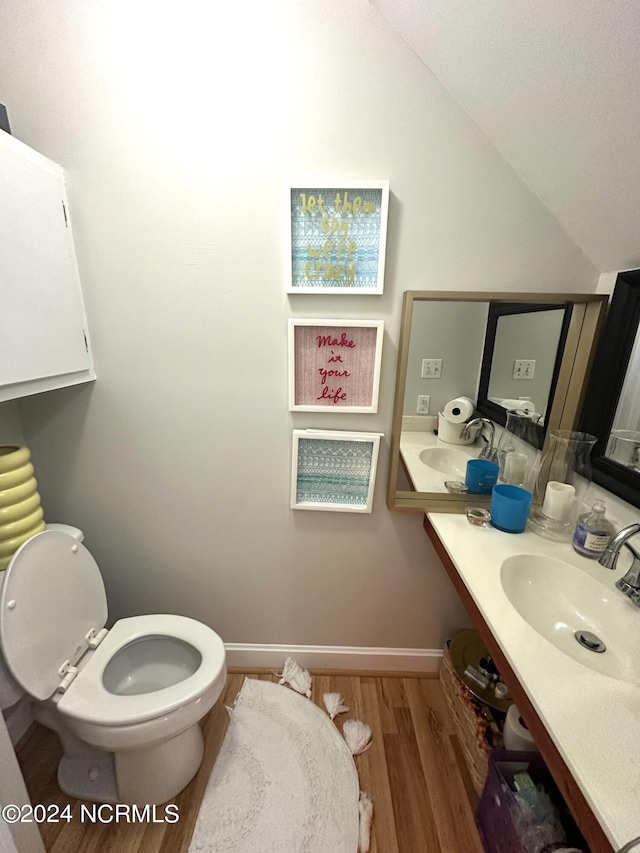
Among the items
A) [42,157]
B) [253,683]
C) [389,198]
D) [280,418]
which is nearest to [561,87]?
[389,198]

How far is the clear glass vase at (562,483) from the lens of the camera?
106 centimetres

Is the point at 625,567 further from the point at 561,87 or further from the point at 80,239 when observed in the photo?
the point at 80,239

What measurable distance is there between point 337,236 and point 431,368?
0.51m

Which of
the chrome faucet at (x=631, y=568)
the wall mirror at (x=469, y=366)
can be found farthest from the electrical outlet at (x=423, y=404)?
the chrome faucet at (x=631, y=568)

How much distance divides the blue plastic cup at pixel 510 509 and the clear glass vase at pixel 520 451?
15cm

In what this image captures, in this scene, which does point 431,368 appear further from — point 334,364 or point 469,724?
point 469,724

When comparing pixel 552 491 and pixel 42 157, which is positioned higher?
pixel 42 157

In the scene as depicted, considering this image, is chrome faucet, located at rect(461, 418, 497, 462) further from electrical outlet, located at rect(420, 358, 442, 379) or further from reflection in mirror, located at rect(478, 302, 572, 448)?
electrical outlet, located at rect(420, 358, 442, 379)

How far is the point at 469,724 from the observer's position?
3.87ft

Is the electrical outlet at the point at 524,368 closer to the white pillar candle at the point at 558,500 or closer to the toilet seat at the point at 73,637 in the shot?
the white pillar candle at the point at 558,500

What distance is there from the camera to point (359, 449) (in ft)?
4.12

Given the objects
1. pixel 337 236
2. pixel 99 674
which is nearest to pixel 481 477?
pixel 337 236

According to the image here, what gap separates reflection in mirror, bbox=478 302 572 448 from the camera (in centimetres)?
113

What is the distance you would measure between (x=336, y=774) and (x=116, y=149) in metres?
2.07
